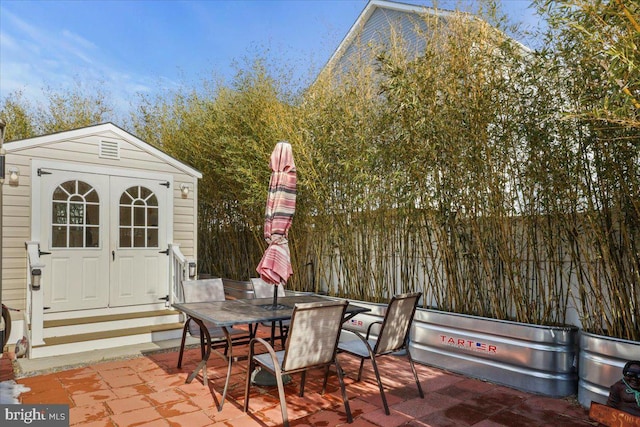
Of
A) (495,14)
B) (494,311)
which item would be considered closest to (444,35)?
(495,14)

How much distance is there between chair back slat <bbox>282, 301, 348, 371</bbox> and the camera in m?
2.57

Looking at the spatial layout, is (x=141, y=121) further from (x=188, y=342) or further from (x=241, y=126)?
(x=188, y=342)

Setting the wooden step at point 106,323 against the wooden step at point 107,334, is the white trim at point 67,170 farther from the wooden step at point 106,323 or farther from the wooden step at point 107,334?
the wooden step at point 107,334

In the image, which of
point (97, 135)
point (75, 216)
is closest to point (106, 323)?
point (75, 216)

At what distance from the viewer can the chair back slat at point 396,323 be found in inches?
118

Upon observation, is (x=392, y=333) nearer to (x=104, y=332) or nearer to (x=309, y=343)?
(x=309, y=343)

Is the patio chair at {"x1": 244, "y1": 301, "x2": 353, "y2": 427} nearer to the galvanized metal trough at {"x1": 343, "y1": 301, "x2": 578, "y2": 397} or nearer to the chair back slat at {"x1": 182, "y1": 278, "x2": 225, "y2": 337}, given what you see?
the chair back slat at {"x1": 182, "y1": 278, "x2": 225, "y2": 337}

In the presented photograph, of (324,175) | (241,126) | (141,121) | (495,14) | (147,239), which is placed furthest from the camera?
(141,121)

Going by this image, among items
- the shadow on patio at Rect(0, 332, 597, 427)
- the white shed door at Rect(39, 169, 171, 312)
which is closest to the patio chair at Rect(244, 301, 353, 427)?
the shadow on patio at Rect(0, 332, 597, 427)

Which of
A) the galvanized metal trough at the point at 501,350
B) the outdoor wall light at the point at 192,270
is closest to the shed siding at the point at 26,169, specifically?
the outdoor wall light at the point at 192,270

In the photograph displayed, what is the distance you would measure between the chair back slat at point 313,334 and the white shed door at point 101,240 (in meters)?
3.35

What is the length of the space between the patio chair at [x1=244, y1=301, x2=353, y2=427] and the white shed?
2629mm

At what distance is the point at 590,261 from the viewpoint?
307 cm

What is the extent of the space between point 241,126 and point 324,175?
182cm
